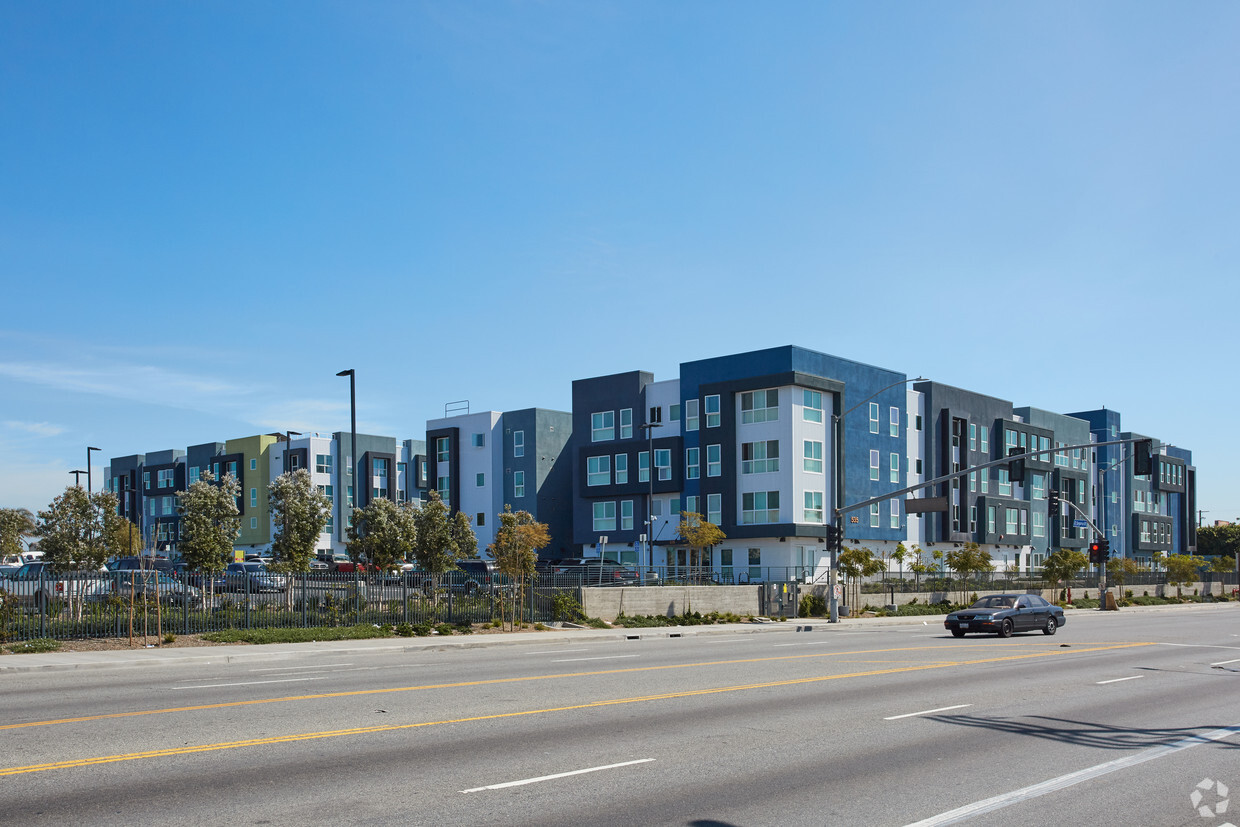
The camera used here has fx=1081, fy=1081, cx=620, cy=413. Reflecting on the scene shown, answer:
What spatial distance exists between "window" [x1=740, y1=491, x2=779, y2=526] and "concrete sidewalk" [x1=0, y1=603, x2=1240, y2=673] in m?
20.6

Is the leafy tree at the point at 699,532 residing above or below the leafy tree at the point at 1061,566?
above

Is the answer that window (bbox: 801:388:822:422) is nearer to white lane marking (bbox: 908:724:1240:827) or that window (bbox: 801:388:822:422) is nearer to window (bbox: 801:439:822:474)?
window (bbox: 801:439:822:474)

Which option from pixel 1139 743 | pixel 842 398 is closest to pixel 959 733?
pixel 1139 743

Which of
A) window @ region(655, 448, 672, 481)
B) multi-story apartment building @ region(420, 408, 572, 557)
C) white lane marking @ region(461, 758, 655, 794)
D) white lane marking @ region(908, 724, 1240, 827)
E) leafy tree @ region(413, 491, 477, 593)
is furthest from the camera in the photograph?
multi-story apartment building @ region(420, 408, 572, 557)

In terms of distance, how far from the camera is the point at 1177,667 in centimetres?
2208

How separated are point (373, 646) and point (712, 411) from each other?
42820mm

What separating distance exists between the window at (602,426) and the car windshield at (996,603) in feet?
135

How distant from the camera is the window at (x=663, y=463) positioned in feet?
227

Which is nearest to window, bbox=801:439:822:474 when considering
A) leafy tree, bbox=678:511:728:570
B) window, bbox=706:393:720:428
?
window, bbox=706:393:720:428

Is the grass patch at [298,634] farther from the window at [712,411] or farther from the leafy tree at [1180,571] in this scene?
the leafy tree at [1180,571]

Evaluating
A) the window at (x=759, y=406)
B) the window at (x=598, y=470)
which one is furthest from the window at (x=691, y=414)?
the window at (x=598, y=470)

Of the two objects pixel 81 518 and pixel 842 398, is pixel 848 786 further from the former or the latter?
pixel 842 398

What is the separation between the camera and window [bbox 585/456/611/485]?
2847 inches

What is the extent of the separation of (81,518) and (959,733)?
3662 cm
